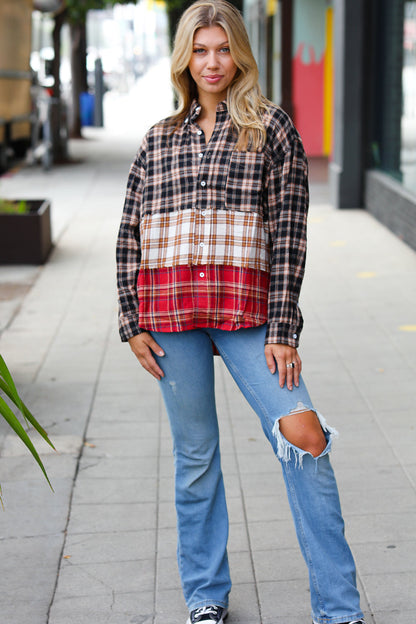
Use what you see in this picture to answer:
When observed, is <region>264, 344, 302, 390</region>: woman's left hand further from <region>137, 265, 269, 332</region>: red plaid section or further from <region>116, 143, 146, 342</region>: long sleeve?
<region>116, 143, 146, 342</region>: long sleeve

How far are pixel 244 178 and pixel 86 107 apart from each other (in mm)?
25094

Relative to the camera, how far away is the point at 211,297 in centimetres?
279

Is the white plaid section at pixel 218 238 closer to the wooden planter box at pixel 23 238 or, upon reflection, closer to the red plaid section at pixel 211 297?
the red plaid section at pixel 211 297

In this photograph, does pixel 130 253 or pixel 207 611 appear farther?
pixel 207 611

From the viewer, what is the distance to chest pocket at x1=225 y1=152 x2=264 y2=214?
2756 mm

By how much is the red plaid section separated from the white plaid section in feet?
0.08

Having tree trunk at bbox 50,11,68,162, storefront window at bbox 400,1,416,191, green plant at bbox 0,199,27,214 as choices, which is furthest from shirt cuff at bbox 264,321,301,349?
tree trunk at bbox 50,11,68,162

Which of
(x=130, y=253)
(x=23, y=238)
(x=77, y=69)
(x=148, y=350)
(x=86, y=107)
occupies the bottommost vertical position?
(x=23, y=238)

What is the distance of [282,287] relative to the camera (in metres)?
2.76

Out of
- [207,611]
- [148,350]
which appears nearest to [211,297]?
[148,350]

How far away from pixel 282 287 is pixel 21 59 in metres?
16.8

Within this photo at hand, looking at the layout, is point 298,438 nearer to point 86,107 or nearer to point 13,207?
point 13,207

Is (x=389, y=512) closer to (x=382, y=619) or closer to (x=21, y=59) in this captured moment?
(x=382, y=619)

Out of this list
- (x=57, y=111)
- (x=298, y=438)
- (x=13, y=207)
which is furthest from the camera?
(x=57, y=111)
